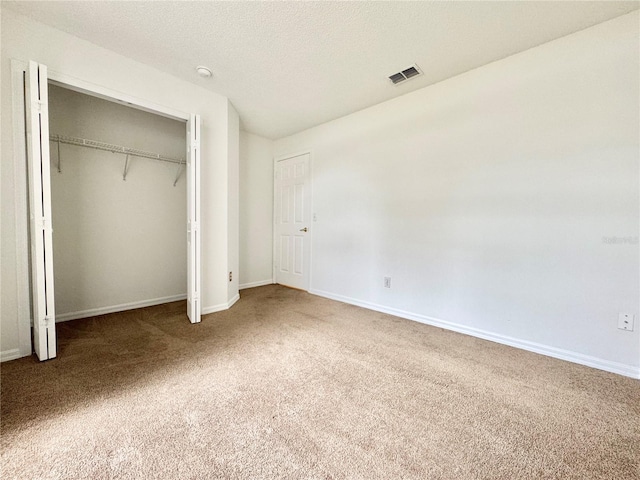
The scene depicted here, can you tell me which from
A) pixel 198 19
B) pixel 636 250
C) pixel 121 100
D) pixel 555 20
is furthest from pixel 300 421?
pixel 555 20

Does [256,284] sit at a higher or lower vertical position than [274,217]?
lower

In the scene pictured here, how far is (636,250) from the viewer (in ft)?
5.78

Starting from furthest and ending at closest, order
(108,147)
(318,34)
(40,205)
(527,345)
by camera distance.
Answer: (108,147) → (527,345) → (318,34) → (40,205)

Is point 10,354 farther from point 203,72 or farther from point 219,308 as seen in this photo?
point 203,72

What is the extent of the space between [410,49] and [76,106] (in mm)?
3297

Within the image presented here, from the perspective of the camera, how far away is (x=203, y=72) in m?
2.47

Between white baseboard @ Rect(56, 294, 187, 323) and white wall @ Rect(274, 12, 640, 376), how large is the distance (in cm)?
252

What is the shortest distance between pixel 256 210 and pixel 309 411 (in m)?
3.34

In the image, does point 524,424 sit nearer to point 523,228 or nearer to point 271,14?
point 523,228

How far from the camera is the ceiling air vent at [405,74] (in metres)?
2.38

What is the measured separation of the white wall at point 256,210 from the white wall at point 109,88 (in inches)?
40.4

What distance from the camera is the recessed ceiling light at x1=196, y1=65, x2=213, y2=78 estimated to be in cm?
242

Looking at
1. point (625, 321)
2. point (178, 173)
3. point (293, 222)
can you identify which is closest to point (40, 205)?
point (178, 173)

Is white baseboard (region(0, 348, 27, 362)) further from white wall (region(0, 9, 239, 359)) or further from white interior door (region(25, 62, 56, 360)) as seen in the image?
white interior door (region(25, 62, 56, 360))
